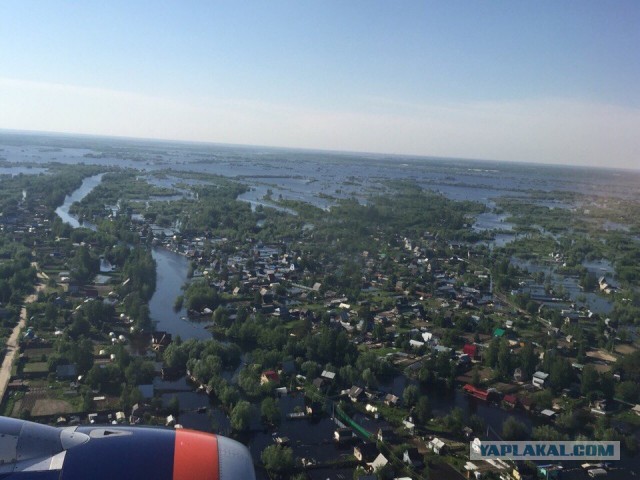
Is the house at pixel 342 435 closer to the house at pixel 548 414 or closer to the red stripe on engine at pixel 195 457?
the house at pixel 548 414

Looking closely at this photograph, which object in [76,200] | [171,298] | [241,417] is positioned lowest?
[171,298]

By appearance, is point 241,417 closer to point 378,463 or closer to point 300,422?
point 300,422

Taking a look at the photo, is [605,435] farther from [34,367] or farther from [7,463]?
[34,367]

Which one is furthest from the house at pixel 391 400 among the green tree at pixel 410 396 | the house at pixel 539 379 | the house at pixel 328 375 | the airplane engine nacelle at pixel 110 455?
the airplane engine nacelle at pixel 110 455

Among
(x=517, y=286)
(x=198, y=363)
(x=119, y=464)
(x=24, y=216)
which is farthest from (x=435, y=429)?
(x=24, y=216)

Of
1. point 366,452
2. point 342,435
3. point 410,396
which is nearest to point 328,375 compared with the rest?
point 410,396
